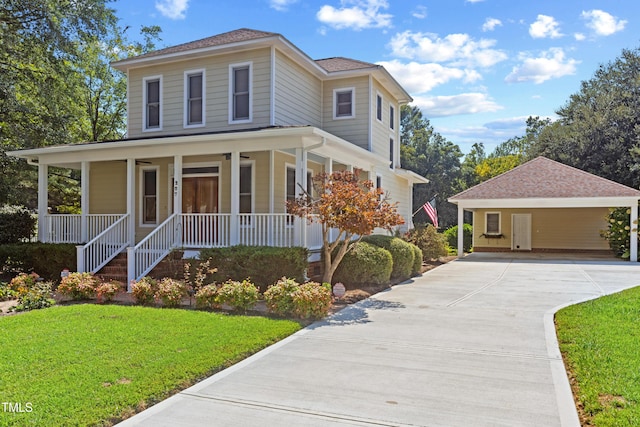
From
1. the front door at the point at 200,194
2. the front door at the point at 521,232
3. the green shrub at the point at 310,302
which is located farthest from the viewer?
the front door at the point at 521,232

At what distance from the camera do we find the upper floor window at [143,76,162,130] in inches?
597

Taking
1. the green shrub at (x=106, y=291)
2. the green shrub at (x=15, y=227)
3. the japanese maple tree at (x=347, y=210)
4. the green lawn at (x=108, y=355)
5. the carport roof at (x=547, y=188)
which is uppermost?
the carport roof at (x=547, y=188)

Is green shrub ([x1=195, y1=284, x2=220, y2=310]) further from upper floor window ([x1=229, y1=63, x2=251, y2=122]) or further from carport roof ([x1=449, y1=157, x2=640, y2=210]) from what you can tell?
carport roof ([x1=449, y1=157, x2=640, y2=210])

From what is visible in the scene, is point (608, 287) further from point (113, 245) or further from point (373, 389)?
point (113, 245)

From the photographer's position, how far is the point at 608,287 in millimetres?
11719

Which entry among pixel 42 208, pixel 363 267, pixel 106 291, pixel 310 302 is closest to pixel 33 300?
pixel 106 291

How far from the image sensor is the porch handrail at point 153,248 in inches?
444

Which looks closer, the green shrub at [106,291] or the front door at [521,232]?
the green shrub at [106,291]

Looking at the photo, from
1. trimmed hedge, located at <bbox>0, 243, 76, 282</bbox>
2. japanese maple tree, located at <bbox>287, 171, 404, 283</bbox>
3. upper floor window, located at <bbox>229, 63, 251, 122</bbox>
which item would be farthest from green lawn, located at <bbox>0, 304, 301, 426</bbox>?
upper floor window, located at <bbox>229, 63, 251, 122</bbox>

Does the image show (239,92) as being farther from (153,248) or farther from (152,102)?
(153,248)

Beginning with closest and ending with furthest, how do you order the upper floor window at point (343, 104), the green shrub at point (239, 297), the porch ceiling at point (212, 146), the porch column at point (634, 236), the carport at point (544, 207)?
the green shrub at point (239, 297)
the porch ceiling at point (212, 146)
the upper floor window at point (343, 104)
the porch column at point (634, 236)
the carport at point (544, 207)

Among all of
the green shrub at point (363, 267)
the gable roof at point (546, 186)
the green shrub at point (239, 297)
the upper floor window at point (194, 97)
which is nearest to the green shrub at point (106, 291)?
the green shrub at point (239, 297)

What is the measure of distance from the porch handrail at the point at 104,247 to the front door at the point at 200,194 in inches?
77.3

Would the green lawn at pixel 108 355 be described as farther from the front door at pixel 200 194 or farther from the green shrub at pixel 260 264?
the front door at pixel 200 194
